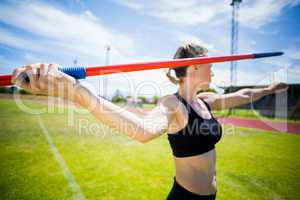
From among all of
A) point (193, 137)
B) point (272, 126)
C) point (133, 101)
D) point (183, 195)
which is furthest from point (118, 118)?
point (133, 101)

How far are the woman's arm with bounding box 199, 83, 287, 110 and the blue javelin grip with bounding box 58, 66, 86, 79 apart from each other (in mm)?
2024

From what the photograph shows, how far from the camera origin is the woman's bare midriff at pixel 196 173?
184cm

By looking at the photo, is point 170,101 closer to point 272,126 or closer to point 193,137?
point 193,137

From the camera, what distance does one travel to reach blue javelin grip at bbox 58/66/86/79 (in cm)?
123

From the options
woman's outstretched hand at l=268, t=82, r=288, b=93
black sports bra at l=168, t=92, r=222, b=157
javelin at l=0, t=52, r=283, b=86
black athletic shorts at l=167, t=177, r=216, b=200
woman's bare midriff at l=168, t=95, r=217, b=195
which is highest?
javelin at l=0, t=52, r=283, b=86

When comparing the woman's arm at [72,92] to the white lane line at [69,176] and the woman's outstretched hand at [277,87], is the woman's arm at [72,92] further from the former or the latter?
the white lane line at [69,176]

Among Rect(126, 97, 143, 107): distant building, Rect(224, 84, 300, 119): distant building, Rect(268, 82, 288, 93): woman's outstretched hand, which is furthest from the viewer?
Rect(126, 97, 143, 107): distant building

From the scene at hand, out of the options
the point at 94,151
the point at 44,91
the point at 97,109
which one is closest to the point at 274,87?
the point at 97,109

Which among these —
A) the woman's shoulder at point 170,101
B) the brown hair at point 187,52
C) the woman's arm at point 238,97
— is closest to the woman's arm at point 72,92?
the woman's shoulder at point 170,101

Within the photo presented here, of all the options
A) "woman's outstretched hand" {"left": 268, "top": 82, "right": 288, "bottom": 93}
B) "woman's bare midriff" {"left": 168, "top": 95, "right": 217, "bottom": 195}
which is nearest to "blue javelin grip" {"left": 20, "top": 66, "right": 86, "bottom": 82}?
"woman's bare midriff" {"left": 168, "top": 95, "right": 217, "bottom": 195}

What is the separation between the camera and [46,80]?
0.97m

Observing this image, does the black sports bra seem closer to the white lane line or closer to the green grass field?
the green grass field

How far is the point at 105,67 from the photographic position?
1.39m

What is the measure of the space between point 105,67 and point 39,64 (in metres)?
0.48
